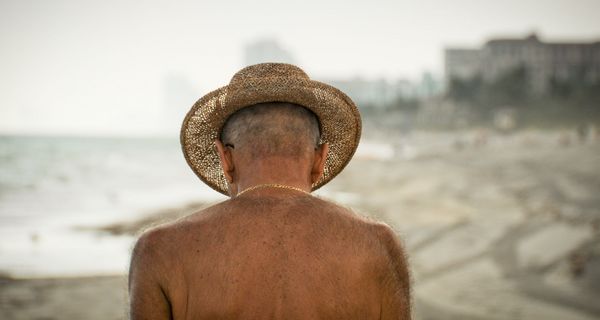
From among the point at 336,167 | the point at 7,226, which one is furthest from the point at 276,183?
the point at 7,226

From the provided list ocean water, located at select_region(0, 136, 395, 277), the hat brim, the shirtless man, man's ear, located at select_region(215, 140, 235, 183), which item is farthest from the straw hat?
ocean water, located at select_region(0, 136, 395, 277)

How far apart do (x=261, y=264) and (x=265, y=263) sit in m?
0.01

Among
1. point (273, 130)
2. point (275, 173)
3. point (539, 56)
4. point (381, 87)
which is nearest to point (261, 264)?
point (275, 173)

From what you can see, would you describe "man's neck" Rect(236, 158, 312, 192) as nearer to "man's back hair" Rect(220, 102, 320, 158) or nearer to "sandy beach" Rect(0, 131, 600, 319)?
"man's back hair" Rect(220, 102, 320, 158)

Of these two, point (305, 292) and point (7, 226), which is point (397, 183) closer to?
point (7, 226)

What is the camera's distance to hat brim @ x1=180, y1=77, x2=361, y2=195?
1883 millimetres

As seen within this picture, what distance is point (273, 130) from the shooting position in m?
1.83

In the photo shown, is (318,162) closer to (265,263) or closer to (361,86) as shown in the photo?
(265,263)

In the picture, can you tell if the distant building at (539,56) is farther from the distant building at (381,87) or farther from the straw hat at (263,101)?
the straw hat at (263,101)

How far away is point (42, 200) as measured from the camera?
2372 centimetres

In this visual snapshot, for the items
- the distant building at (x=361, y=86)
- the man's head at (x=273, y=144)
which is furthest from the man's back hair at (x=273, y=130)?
the distant building at (x=361, y=86)

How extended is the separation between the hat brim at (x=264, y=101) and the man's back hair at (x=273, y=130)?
3 centimetres

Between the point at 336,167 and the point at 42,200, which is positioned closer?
the point at 336,167

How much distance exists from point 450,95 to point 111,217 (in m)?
50.2
